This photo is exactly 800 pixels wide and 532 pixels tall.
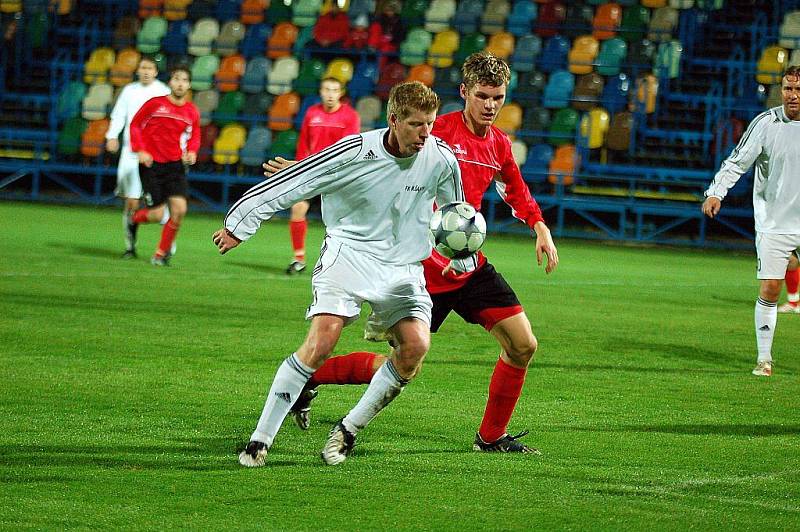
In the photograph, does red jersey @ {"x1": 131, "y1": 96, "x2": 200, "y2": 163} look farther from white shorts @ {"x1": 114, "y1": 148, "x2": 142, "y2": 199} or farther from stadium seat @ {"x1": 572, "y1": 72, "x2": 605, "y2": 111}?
stadium seat @ {"x1": 572, "y1": 72, "x2": 605, "y2": 111}

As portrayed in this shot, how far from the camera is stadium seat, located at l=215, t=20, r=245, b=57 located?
25.6 metres

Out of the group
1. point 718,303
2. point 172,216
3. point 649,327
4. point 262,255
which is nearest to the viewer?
point 649,327

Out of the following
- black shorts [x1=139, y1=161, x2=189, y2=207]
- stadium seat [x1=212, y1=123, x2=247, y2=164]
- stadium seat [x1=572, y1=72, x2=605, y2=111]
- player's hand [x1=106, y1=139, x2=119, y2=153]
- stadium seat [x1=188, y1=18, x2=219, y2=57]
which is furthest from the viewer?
stadium seat [x1=188, y1=18, x2=219, y2=57]

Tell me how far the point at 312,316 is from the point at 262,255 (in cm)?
1100

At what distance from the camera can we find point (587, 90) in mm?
22953

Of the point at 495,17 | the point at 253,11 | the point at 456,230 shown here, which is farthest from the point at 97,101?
the point at 456,230

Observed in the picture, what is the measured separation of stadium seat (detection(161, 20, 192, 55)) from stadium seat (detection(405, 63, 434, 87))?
196 inches

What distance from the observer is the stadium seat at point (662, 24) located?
2314 cm

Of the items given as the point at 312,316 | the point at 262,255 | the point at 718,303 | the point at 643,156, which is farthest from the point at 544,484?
the point at 643,156

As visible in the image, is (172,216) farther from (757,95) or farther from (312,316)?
(757,95)

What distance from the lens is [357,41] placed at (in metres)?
24.8

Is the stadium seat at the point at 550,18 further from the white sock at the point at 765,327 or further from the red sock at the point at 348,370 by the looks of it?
the red sock at the point at 348,370

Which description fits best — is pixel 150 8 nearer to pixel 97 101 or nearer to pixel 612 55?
pixel 97 101

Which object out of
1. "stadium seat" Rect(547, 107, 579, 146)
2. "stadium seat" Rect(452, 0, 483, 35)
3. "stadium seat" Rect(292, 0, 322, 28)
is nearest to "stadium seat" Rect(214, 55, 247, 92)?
"stadium seat" Rect(292, 0, 322, 28)
